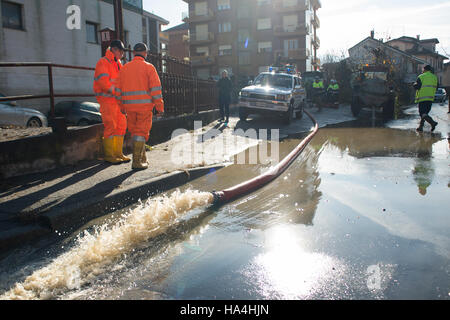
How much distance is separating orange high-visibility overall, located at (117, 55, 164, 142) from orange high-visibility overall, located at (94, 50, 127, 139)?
200 mm

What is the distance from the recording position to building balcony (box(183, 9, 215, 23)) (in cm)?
5284

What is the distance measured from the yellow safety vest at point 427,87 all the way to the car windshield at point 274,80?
179 inches

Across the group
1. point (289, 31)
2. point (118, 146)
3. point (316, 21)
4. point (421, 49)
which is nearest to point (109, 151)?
point (118, 146)

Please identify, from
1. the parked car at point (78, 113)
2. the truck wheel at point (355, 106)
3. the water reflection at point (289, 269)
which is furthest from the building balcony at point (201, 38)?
the water reflection at point (289, 269)

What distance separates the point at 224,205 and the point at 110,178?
5.80ft

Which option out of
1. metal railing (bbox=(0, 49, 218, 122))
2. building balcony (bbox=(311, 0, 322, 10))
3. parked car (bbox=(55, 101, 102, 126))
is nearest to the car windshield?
metal railing (bbox=(0, 49, 218, 122))

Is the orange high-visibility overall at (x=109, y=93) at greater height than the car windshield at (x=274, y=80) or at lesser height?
lesser

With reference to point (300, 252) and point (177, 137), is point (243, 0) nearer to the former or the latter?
point (177, 137)

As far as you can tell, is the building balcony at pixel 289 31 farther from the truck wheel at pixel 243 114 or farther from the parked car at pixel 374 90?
the truck wheel at pixel 243 114

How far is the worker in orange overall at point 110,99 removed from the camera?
238 inches

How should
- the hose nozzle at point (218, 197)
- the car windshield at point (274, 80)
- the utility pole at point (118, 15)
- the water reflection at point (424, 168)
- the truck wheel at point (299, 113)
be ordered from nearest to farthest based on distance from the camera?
the hose nozzle at point (218, 197), the water reflection at point (424, 168), the utility pole at point (118, 15), the car windshield at point (274, 80), the truck wheel at point (299, 113)

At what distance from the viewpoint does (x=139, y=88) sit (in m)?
5.88

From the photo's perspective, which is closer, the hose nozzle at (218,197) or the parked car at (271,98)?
the hose nozzle at (218,197)
